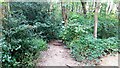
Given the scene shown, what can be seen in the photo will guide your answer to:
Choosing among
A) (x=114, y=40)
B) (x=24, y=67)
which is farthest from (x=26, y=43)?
(x=114, y=40)

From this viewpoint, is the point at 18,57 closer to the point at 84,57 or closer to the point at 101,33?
the point at 84,57

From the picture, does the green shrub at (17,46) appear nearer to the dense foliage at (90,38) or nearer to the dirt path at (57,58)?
the dirt path at (57,58)

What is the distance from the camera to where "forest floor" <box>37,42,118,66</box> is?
4.19 meters

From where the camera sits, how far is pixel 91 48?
Result: 14.5 feet

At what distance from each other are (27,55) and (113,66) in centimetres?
193

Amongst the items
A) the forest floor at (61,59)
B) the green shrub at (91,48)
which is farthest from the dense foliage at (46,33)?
the forest floor at (61,59)

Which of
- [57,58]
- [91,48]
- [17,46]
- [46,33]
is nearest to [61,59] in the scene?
[57,58]

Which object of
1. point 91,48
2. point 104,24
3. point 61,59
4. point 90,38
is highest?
point 104,24

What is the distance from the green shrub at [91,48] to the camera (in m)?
4.32

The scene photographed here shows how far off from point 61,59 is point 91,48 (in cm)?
76

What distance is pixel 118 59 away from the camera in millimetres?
4414

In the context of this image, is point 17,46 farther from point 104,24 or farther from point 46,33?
point 104,24

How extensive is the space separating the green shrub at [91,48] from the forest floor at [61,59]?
142mm

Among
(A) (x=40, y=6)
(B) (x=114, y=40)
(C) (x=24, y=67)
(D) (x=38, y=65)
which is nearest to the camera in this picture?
(C) (x=24, y=67)
